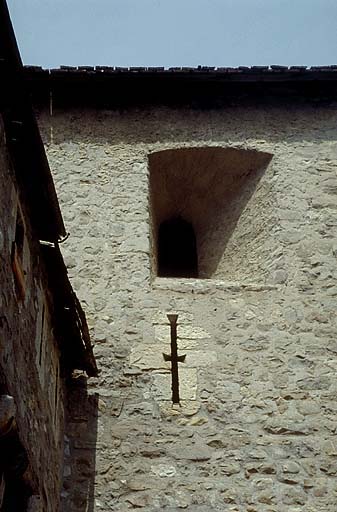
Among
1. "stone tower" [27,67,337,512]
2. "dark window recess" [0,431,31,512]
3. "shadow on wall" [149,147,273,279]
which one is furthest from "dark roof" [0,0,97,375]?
"shadow on wall" [149,147,273,279]

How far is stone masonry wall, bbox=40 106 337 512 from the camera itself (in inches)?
230

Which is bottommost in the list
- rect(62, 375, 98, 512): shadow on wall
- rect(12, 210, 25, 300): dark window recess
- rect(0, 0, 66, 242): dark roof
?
rect(62, 375, 98, 512): shadow on wall

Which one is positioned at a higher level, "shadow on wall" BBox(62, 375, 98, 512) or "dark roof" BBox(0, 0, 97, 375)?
"dark roof" BBox(0, 0, 97, 375)

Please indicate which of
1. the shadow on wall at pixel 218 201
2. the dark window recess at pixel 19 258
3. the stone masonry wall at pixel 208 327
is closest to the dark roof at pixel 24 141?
the dark window recess at pixel 19 258

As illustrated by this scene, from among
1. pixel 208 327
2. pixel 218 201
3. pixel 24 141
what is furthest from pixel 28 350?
pixel 218 201

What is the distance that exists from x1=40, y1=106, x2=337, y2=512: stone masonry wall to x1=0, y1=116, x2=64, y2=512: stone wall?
696mm

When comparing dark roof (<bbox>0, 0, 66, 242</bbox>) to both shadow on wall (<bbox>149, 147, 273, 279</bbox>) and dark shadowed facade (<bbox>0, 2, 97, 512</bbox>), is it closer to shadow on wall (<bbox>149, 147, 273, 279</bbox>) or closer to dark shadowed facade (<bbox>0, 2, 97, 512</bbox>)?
dark shadowed facade (<bbox>0, 2, 97, 512</bbox>)

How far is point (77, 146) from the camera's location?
7906mm

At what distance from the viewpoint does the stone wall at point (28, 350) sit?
400cm

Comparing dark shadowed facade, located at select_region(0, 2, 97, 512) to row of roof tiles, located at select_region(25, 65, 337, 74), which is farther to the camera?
row of roof tiles, located at select_region(25, 65, 337, 74)

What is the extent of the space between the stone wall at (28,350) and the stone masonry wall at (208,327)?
2.28 feet

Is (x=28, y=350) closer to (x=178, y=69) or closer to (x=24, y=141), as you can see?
(x=24, y=141)

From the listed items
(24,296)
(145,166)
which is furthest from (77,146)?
(24,296)

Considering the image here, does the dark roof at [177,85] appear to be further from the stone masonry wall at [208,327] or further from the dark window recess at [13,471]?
the dark window recess at [13,471]
